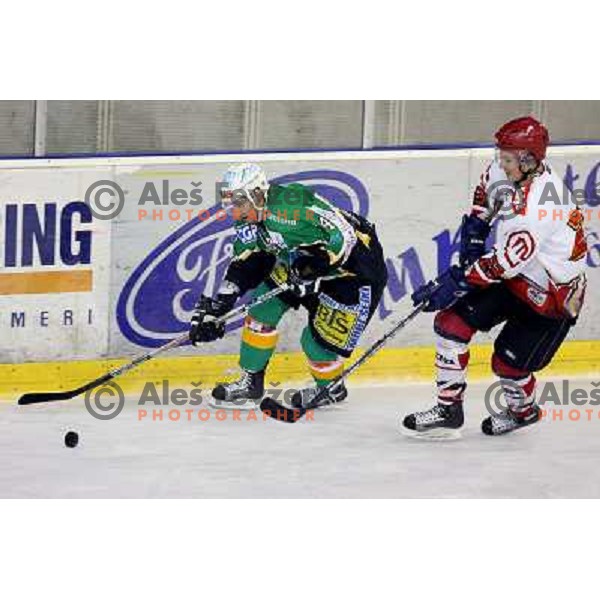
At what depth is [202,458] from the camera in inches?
330

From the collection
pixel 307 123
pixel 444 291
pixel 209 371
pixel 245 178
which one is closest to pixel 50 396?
pixel 209 371

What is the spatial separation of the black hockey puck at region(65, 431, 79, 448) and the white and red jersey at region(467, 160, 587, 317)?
138cm

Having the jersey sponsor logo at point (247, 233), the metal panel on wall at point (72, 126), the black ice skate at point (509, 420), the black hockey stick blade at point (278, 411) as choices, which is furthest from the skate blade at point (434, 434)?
the metal panel on wall at point (72, 126)

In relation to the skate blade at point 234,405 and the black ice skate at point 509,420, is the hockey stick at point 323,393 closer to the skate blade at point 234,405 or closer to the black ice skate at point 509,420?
the skate blade at point 234,405

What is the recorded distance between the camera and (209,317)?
28.6 feet

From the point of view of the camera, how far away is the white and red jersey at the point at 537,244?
8.48 meters

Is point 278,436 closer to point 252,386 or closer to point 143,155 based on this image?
point 252,386

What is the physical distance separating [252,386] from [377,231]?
69 cm

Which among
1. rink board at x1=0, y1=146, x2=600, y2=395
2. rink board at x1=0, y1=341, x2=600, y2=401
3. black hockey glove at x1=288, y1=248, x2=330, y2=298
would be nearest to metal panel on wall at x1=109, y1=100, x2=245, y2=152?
rink board at x1=0, y1=146, x2=600, y2=395

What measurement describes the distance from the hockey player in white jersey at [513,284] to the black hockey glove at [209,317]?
2.12 ft

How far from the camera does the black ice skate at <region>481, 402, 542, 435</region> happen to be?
28.5ft

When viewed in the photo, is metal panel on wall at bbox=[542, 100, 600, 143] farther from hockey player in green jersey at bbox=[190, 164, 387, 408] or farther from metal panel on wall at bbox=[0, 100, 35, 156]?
metal panel on wall at bbox=[0, 100, 35, 156]

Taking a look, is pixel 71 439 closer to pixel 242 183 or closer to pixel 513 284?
pixel 242 183

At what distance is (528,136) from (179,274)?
1.27 m
